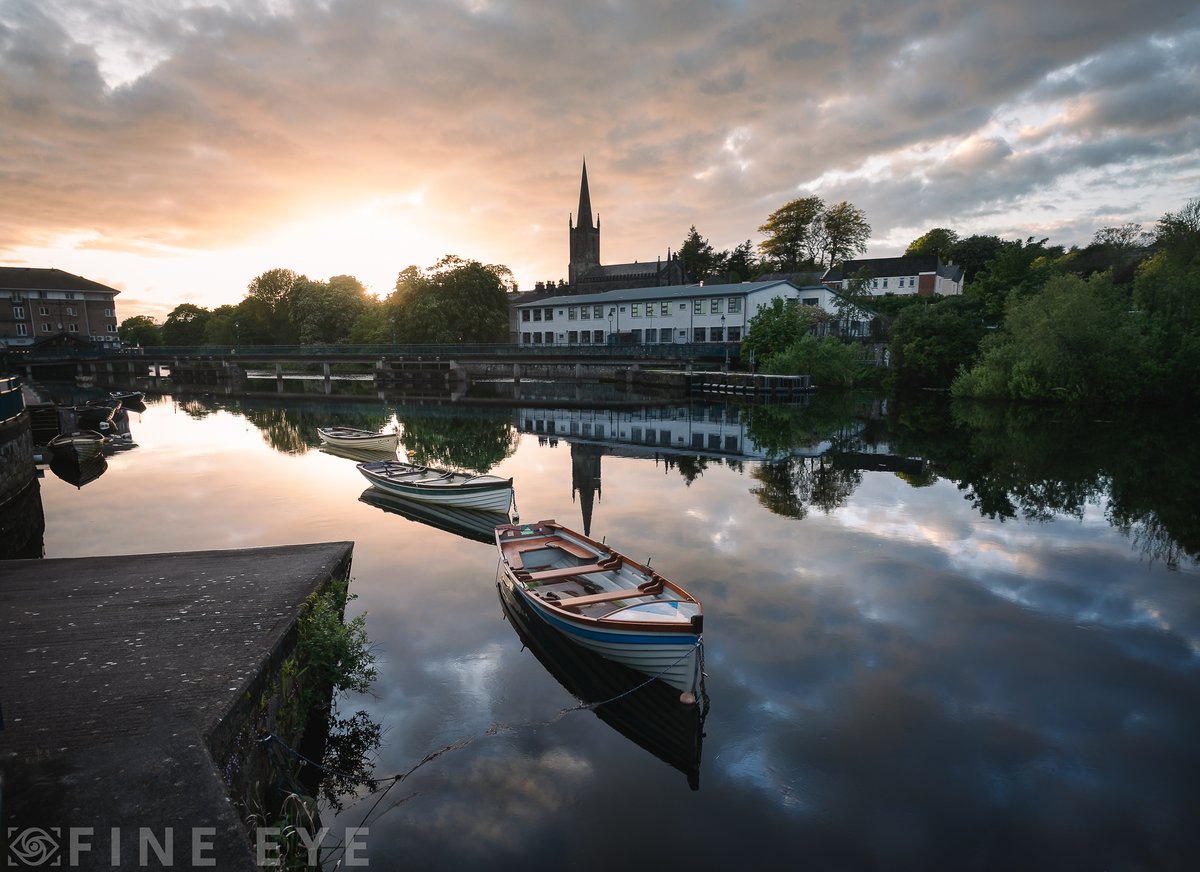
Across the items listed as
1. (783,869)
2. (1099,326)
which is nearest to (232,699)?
(783,869)

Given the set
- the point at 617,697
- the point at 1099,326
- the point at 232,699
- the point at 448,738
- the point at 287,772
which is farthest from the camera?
the point at 1099,326

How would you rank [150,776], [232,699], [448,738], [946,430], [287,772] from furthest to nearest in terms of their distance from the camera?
[946,430] < [448,738] < [287,772] < [232,699] < [150,776]

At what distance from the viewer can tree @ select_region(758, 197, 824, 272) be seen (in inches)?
4346

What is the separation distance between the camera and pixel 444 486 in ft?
65.5

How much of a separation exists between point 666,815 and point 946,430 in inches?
1371

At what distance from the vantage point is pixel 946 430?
36.1 meters

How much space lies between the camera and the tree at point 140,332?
155m

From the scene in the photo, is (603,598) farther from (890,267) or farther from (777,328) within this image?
(890,267)

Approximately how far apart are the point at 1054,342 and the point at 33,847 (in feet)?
179

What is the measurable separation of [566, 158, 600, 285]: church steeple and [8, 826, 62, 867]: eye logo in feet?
398

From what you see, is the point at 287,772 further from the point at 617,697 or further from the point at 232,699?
the point at 617,697

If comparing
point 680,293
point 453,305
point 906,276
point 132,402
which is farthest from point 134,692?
point 906,276

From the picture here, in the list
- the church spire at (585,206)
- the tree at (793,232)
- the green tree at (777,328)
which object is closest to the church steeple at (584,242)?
the church spire at (585,206)

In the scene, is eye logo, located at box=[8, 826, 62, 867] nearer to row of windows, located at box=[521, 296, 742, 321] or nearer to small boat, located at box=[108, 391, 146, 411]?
small boat, located at box=[108, 391, 146, 411]
